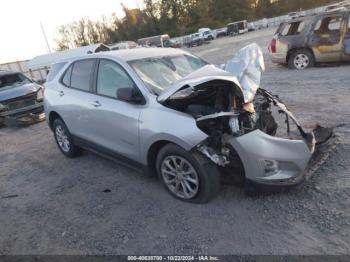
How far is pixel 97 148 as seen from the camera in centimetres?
482

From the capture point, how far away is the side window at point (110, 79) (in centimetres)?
423

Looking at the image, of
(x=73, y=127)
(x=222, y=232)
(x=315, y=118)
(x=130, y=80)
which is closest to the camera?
(x=222, y=232)

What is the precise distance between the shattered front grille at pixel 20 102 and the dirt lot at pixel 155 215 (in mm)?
4550

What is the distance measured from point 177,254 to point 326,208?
5.18 feet

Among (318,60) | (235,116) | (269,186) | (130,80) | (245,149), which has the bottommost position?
(318,60)

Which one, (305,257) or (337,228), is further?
(337,228)

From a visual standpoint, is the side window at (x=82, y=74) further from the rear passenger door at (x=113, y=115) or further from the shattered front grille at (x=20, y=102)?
the shattered front grille at (x=20, y=102)

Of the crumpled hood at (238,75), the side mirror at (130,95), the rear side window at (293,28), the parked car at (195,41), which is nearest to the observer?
the crumpled hood at (238,75)

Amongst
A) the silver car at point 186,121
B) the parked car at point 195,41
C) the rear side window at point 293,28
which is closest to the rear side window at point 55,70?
the silver car at point 186,121

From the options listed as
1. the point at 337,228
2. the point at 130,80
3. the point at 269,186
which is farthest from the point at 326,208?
the point at 130,80

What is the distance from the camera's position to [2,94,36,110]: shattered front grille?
9.38 m

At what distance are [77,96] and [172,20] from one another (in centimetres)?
7049

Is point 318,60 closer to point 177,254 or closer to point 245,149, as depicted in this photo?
point 245,149

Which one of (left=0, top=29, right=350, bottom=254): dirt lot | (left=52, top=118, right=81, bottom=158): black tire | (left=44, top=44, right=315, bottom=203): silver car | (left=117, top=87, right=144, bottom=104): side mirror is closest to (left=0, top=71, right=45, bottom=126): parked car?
(left=52, top=118, right=81, bottom=158): black tire
